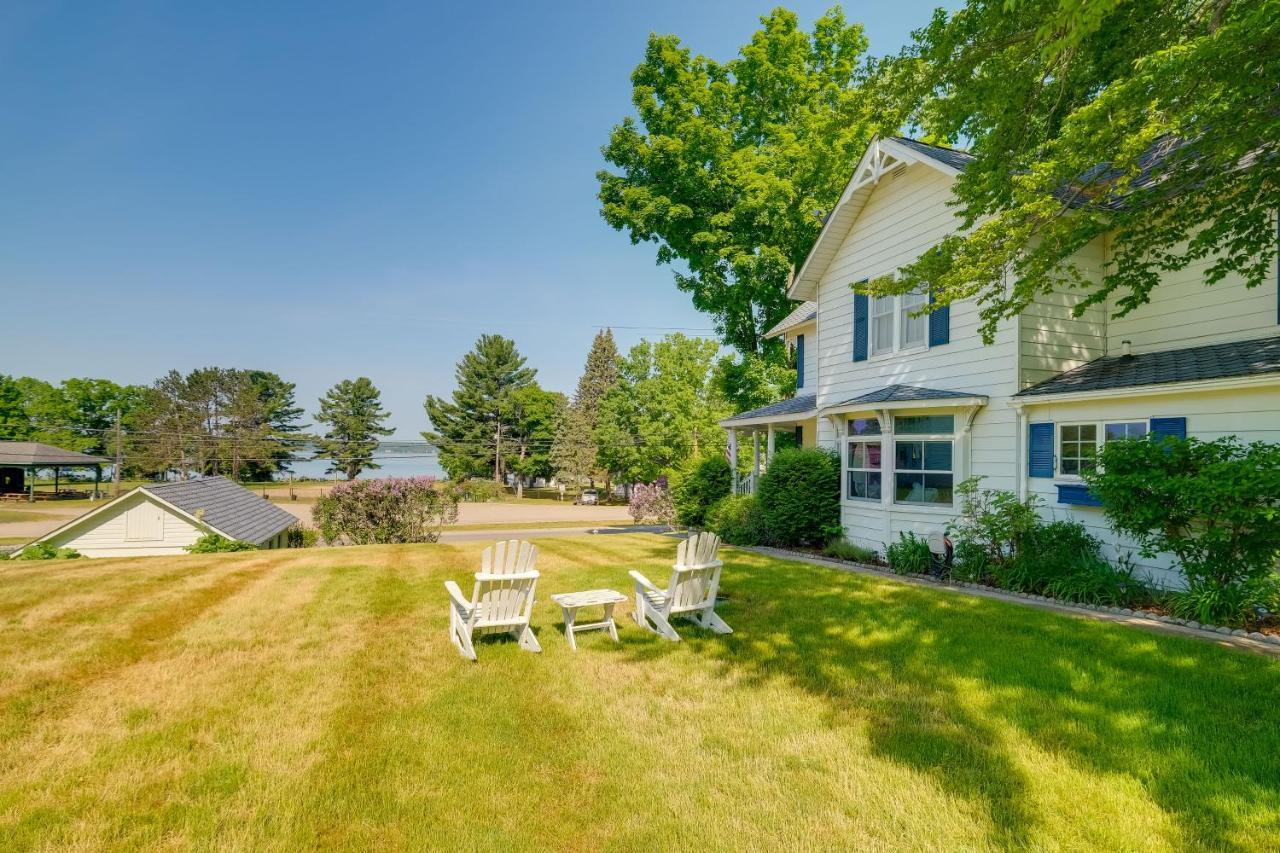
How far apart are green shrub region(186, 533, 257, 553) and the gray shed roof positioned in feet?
118

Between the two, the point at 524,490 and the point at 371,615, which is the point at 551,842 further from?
the point at 524,490

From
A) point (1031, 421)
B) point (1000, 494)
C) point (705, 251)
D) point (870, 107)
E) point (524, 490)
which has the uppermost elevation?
point (705, 251)

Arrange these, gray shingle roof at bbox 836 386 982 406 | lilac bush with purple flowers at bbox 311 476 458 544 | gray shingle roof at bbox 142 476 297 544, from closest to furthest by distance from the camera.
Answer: gray shingle roof at bbox 836 386 982 406 → gray shingle roof at bbox 142 476 297 544 → lilac bush with purple flowers at bbox 311 476 458 544

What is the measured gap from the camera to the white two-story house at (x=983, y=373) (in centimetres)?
775

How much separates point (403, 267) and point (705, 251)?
1778 centimetres

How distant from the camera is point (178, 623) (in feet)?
21.7

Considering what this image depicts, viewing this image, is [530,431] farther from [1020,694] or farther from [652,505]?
[1020,694]

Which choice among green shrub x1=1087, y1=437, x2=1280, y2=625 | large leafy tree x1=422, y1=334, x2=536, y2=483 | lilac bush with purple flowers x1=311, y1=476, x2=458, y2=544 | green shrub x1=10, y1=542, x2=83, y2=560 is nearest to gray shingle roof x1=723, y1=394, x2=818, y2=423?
green shrub x1=1087, y1=437, x2=1280, y2=625

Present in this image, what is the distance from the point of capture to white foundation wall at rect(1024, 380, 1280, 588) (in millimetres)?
6887

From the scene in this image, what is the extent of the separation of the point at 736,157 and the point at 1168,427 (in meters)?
16.7

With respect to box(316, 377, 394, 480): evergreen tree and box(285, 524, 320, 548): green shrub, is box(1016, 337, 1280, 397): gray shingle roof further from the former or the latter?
box(316, 377, 394, 480): evergreen tree

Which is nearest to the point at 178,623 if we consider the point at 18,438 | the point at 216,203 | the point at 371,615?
the point at 371,615

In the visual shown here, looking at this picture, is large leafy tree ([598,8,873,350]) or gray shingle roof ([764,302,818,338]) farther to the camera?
large leafy tree ([598,8,873,350])

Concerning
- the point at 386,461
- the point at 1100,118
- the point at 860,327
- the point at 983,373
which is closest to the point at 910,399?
the point at 983,373
